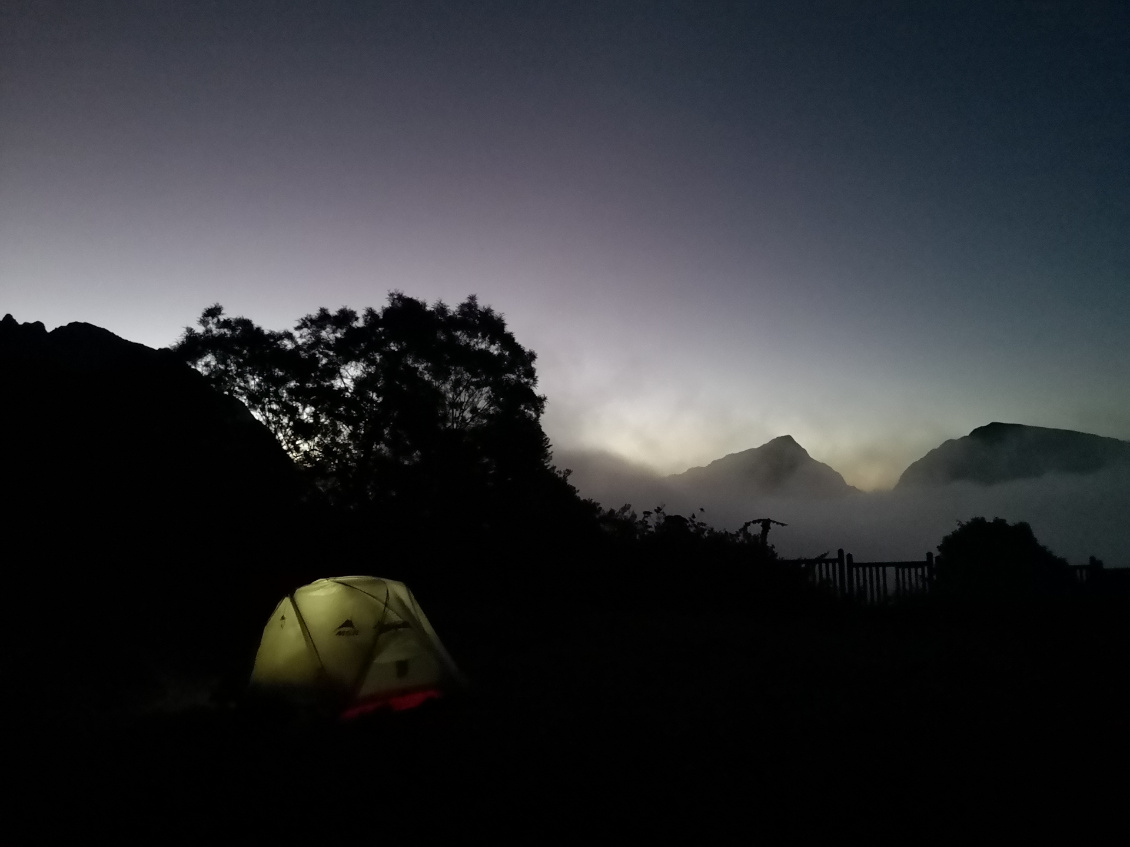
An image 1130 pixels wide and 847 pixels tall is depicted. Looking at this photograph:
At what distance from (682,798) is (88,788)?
175 inches

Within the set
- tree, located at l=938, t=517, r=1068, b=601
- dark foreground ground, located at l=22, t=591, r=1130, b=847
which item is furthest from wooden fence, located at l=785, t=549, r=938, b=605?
dark foreground ground, located at l=22, t=591, r=1130, b=847

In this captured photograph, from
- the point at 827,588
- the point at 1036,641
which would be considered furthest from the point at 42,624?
the point at 1036,641

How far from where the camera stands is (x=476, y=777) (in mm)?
4941

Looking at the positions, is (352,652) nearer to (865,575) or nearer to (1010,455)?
(865,575)

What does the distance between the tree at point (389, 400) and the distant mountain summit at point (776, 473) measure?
35736mm

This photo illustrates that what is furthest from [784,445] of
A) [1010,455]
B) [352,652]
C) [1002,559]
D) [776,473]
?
[352,652]

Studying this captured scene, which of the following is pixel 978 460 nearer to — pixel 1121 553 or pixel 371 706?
pixel 1121 553

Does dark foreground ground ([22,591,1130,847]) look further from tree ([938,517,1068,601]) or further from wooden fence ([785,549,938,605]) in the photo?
tree ([938,517,1068,601])

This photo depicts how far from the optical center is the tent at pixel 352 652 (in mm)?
7113

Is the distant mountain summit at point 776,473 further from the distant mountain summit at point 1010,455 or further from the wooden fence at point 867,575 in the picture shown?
the wooden fence at point 867,575

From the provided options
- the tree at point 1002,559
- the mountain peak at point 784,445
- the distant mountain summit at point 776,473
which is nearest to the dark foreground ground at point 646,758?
the tree at point 1002,559

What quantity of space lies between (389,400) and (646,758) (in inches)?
624

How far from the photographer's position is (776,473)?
61906 millimetres

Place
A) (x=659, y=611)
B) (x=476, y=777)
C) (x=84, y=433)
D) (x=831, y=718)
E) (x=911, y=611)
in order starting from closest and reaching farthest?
1. (x=476, y=777)
2. (x=831, y=718)
3. (x=911, y=611)
4. (x=659, y=611)
5. (x=84, y=433)
